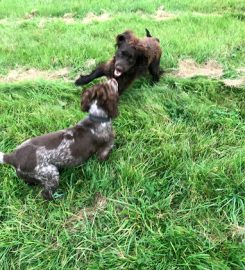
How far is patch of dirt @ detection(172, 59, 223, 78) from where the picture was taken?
20.4 ft

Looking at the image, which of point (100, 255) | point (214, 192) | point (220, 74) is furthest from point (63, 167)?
point (220, 74)

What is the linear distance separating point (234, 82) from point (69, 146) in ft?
9.70

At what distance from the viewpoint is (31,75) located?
646 cm

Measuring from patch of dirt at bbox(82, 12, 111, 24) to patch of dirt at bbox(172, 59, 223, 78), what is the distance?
3076 millimetres

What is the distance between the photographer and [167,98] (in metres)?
5.51

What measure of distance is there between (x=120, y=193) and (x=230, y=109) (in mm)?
2165

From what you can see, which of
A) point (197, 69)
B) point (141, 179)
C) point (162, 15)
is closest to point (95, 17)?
point (162, 15)

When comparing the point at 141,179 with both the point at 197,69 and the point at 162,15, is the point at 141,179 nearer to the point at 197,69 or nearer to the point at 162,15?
the point at 197,69

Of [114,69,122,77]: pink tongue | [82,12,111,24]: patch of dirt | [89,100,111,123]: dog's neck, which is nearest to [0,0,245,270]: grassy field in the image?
[114,69,122,77]: pink tongue

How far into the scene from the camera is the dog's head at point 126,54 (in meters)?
5.51

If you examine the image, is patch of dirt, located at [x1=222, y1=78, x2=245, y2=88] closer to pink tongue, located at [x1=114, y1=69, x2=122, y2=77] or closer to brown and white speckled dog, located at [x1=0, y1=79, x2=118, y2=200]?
pink tongue, located at [x1=114, y1=69, x2=122, y2=77]

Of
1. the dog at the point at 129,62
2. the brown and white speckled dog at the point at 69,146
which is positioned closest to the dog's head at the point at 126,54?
the dog at the point at 129,62

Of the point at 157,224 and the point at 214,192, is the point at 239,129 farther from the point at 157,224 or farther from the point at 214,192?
the point at 157,224

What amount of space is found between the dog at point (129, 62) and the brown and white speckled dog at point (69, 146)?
1.32 meters
